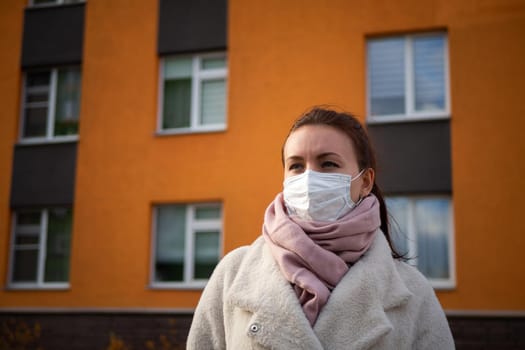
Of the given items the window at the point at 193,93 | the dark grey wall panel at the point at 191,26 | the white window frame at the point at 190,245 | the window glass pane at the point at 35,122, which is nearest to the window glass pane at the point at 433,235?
the white window frame at the point at 190,245

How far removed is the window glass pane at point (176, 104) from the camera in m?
13.5

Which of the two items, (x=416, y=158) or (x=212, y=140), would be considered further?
(x=212, y=140)

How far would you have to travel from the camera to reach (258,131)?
1274 centimetres

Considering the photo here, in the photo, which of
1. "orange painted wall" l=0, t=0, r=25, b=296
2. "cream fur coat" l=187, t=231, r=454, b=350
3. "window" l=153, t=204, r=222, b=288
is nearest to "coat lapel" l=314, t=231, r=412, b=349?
"cream fur coat" l=187, t=231, r=454, b=350

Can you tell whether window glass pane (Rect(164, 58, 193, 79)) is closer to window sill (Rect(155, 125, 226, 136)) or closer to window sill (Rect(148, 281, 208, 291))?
window sill (Rect(155, 125, 226, 136))

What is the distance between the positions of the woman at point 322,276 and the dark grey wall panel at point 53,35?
40.4 ft

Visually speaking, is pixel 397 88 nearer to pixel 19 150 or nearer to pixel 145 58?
pixel 145 58

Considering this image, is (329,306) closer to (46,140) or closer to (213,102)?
(213,102)

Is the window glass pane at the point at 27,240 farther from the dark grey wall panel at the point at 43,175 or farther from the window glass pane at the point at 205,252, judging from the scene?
the window glass pane at the point at 205,252

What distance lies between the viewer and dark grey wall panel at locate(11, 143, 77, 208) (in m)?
13.8

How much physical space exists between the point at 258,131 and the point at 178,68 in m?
2.35

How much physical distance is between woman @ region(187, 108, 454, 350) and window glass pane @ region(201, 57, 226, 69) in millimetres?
10755

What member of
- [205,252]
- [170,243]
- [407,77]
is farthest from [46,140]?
[407,77]

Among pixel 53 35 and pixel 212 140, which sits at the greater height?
pixel 53 35
